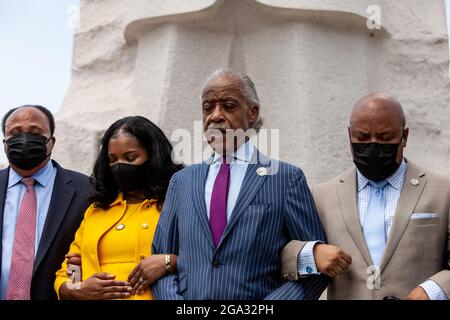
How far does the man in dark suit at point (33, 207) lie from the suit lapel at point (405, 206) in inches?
63.9

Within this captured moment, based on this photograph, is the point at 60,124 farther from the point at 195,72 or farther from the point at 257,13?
the point at 257,13

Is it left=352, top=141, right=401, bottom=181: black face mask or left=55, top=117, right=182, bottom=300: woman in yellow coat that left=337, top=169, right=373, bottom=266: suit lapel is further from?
left=55, top=117, right=182, bottom=300: woman in yellow coat

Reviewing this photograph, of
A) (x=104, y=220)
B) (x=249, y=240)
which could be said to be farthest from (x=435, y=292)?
(x=104, y=220)

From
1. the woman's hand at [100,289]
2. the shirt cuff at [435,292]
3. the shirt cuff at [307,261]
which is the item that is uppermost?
the shirt cuff at [307,261]

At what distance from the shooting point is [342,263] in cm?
327

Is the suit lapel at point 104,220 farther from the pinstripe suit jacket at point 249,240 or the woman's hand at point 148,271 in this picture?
the pinstripe suit jacket at point 249,240

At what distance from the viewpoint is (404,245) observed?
132 inches

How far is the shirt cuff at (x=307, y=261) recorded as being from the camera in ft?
10.9

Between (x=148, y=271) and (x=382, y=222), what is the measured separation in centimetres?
99

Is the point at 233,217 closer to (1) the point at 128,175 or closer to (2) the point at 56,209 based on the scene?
(1) the point at 128,175

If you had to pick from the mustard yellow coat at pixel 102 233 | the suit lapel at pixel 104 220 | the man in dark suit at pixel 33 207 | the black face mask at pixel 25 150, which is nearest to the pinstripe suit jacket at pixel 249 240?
the mustard yellow coat at pixel 102 233

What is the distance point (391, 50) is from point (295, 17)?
727 millimetres
